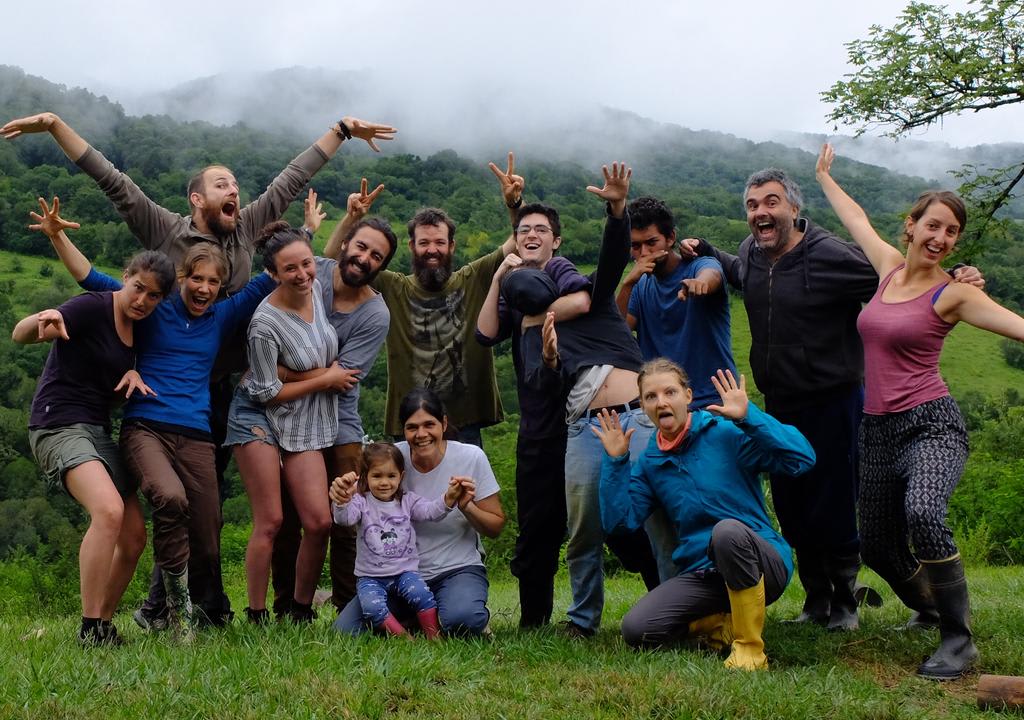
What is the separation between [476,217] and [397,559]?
165 feet

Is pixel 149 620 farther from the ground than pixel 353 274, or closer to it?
closer to it

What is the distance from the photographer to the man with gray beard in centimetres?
655

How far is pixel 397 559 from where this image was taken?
5.85 m

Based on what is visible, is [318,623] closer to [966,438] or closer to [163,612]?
[163,612]

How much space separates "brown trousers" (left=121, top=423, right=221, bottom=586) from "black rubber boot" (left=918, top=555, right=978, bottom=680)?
388 cm

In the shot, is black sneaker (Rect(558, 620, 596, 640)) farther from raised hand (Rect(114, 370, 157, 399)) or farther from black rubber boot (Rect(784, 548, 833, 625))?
raised hand (Rect(114, 370, 157, 399))

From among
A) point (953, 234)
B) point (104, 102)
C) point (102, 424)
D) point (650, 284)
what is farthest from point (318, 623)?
point (104, 102)

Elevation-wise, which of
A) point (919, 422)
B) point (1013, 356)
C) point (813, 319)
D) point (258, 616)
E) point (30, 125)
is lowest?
point (1013, 356)

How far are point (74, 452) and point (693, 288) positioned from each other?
3.57 meters

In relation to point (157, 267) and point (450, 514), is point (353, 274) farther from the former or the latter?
point (450, 514)

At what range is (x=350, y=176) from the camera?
217 ft

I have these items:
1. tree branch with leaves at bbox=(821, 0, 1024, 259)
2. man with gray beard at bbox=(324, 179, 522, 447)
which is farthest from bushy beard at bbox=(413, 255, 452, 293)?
tree branch with leaves at bbox=(821, 0, 1024, 259)

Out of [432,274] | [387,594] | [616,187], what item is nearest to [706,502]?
[616,187]

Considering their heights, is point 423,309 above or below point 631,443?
above
